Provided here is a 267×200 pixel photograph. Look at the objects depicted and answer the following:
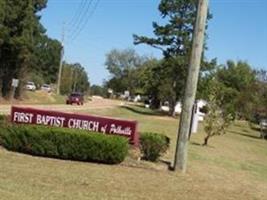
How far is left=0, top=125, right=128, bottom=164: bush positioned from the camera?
16.6 metres

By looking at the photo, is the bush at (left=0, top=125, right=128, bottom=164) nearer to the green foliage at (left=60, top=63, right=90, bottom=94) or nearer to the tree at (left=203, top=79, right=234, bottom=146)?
the tree at (left=203, top=79, right=234, bottom=146)

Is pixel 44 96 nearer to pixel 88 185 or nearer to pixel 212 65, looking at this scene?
pixel 212 65

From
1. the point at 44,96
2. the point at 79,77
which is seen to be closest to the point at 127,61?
the point at 79,77

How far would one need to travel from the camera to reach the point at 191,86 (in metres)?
17.7

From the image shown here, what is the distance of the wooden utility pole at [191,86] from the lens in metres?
17.6

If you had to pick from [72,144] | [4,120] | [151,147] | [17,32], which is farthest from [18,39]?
[72,144]

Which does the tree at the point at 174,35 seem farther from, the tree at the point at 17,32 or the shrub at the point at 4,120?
the shrub at the point at 4,120

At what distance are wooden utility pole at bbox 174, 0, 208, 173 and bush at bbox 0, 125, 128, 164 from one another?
165cm

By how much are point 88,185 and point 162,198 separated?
1503mm

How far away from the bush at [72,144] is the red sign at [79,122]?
1222mm

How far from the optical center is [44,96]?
94.8 meters

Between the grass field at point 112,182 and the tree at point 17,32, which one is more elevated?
the tree at point 17,32

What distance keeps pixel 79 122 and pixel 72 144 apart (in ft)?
5.73

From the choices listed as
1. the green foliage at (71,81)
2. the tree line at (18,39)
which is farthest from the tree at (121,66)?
the tree line at (18,39)
